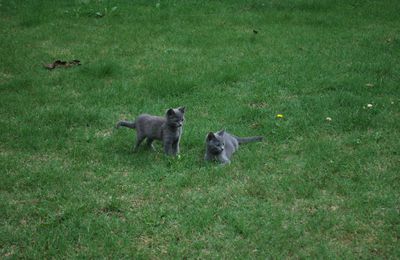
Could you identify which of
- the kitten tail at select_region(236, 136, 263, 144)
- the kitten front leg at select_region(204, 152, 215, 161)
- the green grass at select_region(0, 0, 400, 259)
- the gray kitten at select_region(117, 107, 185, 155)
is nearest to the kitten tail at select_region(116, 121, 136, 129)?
the gray kitten at select_region(117, 107, 185, 155)

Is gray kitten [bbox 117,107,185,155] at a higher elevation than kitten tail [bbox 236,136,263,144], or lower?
higher

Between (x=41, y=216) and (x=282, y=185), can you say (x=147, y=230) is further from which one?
(x=282, y=185)

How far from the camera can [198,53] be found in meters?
10.6

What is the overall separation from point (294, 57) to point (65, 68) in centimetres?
463

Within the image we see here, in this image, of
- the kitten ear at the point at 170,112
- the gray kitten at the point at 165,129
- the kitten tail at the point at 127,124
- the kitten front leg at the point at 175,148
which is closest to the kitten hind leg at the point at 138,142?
the gray kitten at the point at 165,129

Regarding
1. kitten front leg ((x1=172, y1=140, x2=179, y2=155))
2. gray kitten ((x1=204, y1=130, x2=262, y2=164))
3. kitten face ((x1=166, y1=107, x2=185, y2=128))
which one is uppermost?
kitten face ((x1=166, y1=107, x2=185, y2=128))

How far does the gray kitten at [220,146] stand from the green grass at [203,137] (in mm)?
A: 179

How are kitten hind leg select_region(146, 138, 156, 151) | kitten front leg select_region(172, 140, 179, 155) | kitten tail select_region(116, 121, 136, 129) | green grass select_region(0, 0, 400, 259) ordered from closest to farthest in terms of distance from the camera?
green grass select_region(0, 0, 400, 259) < kitten front leg select_region(172, 140, 179, 155) < kitten hind leg select_region(146, 138, 156, 151) < kitten tail select_region(116, 121, 136, 129)

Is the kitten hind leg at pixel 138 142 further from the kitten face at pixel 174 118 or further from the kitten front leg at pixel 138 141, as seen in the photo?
the kitten face at pixel 174 118

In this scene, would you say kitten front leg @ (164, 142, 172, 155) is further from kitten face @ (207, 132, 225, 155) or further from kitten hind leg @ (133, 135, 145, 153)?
kitten face @ (207, 132, 225, 155)

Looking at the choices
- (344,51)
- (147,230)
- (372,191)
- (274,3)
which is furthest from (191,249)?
(274,3)

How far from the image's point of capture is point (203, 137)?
7098 millimetres

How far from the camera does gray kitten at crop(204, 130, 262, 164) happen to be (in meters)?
6.27

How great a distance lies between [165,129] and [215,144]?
0.70 meters
